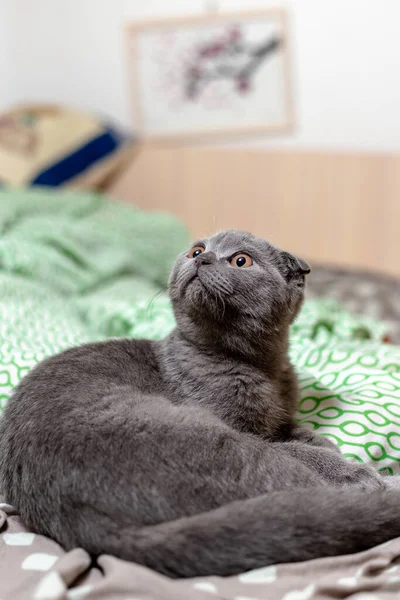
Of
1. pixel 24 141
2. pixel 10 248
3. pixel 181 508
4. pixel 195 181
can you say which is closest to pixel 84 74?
pixel 24 141

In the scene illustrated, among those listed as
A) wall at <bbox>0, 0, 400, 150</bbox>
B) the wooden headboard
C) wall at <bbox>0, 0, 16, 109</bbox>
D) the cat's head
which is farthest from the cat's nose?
wall at <bbox>0, 0, 16, 109</bbox>

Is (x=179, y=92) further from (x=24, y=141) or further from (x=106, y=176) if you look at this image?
(x=24, y=141)

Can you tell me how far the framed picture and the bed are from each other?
2.17 ft

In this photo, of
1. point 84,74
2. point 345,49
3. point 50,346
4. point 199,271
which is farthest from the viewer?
point 84,74

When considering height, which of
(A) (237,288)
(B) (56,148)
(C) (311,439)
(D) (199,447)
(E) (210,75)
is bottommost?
(C) (311,439)

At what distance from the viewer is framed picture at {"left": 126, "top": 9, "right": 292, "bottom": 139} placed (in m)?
2.89

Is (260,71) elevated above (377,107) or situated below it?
above

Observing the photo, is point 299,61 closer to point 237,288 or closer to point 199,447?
point 237,288

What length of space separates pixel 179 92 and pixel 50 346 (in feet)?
6.87

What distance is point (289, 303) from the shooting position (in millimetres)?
1017

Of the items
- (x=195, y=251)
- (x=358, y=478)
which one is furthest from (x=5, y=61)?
(x=358, y=478)

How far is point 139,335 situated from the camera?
1465mm

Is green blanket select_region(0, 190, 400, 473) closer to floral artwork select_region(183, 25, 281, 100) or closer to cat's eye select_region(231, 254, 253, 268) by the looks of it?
cat's eye select_region(231, 254, 253, 268)

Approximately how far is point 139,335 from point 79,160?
1.84m
